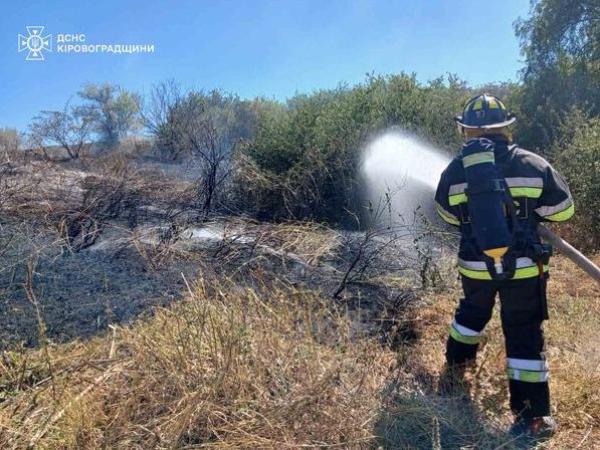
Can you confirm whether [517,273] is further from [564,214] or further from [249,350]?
[249,350]

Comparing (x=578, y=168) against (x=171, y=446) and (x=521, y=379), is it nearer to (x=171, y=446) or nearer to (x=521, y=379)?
(x=521, y=379)

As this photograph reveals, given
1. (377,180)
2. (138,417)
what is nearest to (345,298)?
(138,417)

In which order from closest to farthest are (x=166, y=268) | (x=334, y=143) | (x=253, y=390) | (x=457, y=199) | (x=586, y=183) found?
(x=253, y=390)
(x=457, y=199)
(x=166, y=268)
(x=586, y=183)
(x=334, y=143)

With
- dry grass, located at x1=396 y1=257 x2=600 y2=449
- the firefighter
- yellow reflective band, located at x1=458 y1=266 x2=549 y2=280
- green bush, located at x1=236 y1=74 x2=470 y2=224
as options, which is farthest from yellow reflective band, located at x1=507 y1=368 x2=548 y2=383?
green bush, located at x1=236 y1=74 x2=470 y2=224

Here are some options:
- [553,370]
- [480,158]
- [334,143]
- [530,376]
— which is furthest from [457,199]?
[334,143]

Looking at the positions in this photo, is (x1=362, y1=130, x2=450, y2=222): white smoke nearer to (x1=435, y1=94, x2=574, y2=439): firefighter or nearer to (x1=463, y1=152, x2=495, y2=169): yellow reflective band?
(x1=435, y1=94, x2=574, y2=439): firefighter

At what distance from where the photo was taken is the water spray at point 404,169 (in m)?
6.52

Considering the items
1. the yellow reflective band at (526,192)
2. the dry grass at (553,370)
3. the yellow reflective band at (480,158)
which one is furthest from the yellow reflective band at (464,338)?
the yellow reflective band at (480,158)

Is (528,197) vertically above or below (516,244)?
above

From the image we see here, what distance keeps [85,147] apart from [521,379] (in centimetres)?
1509

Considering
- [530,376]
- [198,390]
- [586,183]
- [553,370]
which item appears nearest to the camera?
[198,390]

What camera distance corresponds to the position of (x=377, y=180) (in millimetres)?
6809

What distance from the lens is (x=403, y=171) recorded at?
22.1ft

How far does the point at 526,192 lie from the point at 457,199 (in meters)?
0.36
